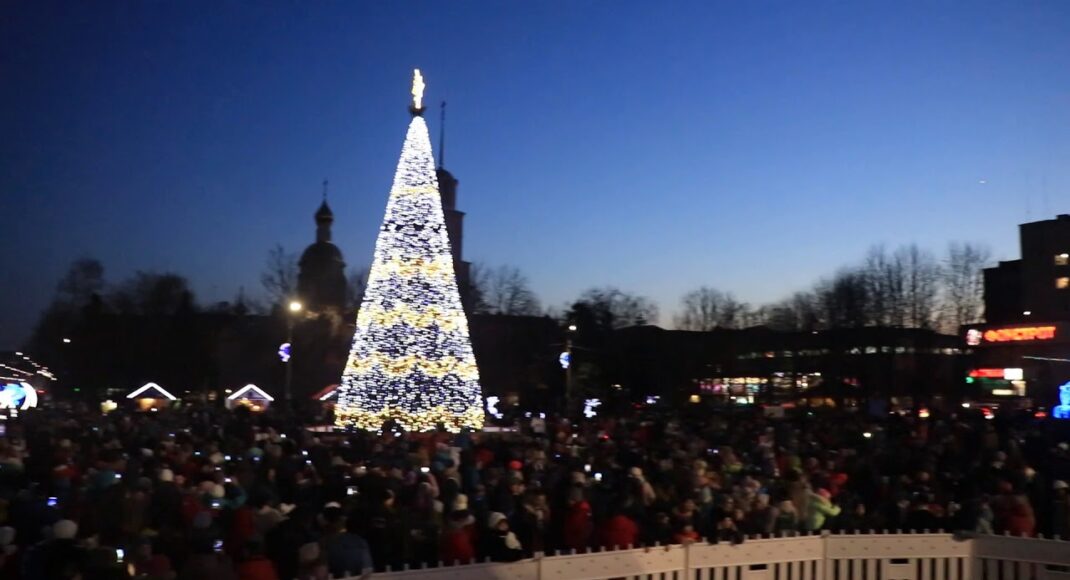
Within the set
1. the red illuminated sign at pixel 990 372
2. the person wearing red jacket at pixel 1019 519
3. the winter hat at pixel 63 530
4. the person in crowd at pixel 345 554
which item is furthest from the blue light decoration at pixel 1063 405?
the winter hat at pixel 63 530

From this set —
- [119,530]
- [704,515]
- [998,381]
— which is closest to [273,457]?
[119,530]

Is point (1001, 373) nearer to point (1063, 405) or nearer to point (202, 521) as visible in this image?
point (1063, 405)

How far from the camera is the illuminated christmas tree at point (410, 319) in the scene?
23719mm

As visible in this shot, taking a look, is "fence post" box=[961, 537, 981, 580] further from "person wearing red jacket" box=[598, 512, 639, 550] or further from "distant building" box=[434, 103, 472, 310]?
"distant building" box=[434, 103, 472, 310]

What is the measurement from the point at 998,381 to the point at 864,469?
50584mm

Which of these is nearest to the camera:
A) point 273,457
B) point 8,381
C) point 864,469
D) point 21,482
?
point 21,482

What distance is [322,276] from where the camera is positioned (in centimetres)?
7638

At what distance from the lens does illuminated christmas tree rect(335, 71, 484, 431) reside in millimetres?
23719

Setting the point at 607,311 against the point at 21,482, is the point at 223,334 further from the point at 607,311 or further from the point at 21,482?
the point at 21,482

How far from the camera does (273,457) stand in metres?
13.7

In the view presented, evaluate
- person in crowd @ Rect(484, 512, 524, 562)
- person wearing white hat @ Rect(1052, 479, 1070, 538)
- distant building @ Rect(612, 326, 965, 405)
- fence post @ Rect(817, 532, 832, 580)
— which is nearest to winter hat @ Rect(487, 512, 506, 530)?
person in crowd @ Rect(484, 512, 524, 562)

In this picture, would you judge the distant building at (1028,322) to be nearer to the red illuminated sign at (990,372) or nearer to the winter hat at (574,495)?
the red illuminated sign at (990,372)

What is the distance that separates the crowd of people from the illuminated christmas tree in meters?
5.41

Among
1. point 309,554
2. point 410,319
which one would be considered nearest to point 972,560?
point 309,554
